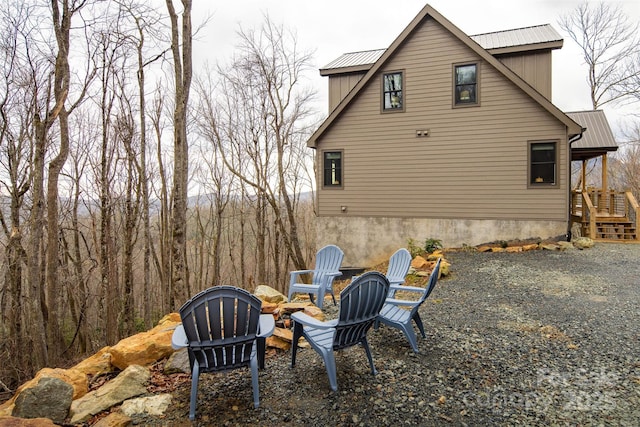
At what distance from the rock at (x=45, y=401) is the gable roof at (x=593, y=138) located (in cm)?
1315

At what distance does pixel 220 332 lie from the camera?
2756 mm

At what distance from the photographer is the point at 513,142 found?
9.90m

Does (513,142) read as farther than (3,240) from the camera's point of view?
No

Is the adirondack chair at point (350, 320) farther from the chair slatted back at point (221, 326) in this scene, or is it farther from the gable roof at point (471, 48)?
the gable roof at point (471, 48)

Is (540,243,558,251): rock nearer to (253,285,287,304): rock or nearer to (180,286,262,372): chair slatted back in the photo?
(253,285,287,304): rock

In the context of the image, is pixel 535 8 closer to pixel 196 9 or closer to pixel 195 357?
pixel 196 9

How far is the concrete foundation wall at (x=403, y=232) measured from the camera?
32.4 feet


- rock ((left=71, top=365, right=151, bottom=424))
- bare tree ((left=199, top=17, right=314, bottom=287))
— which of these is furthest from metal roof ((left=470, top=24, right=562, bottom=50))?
rock ((left=71, top=365, right=151, bottom=424))

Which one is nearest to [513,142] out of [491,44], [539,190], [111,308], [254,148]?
[539,190]

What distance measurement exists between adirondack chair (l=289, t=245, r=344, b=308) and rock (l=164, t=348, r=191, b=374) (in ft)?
7.63

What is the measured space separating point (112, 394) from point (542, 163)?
35.4ft

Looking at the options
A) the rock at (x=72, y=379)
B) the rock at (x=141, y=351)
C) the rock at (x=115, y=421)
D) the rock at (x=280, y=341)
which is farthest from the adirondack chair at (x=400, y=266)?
the rock at (x=72, y=379)

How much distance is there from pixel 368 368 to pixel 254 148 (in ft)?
53.8

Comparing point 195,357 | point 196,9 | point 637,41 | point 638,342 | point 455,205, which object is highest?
point 637,41
